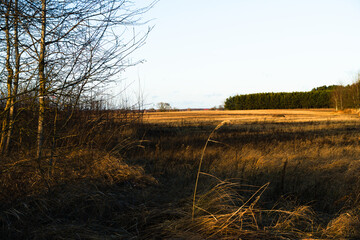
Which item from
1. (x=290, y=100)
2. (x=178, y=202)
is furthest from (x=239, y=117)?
(x=290, y=100)

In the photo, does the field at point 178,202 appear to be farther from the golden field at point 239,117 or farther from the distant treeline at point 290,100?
the distant treeline at point 290,100

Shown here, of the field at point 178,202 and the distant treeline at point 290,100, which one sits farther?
the distant treeline at point 290,100

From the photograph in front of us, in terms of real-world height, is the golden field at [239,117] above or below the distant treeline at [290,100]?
below

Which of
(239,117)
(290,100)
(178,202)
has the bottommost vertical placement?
(178,202)

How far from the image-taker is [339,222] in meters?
2.86

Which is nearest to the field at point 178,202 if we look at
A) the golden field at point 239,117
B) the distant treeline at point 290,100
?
the golden field at point 239,117

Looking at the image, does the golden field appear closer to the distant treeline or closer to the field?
the field

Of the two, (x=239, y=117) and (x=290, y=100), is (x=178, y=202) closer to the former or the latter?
(x=239, y=117)

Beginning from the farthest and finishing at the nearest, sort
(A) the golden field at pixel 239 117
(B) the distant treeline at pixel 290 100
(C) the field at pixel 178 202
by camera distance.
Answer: (B) the distant treeline at pixel 290 100 < (A) the golden field at pixel 239 117 < (C) the field at pixel 178 202

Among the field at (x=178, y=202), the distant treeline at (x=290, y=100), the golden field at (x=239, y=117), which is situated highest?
the distant treeline at (x=290, y=100)

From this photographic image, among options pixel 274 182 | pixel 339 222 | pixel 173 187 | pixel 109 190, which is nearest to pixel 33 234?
pixel 109 190

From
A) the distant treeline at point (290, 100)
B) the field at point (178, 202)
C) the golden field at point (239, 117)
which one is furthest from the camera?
the distant treeline at point (290, 100)

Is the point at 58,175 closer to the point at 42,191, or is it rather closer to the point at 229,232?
the point at 42,191

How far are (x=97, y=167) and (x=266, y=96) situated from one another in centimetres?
4263
